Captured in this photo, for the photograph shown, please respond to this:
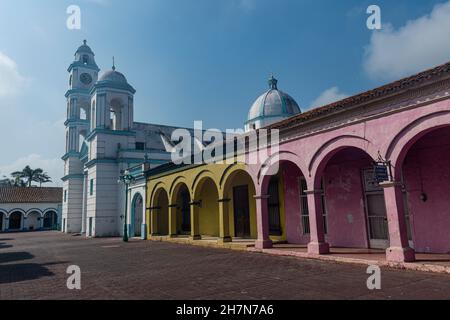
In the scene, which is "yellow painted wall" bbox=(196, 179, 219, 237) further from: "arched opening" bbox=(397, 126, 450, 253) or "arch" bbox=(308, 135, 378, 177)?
"arched opening" bbox=(397, 126, 450, 253)

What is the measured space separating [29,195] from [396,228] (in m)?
48.9

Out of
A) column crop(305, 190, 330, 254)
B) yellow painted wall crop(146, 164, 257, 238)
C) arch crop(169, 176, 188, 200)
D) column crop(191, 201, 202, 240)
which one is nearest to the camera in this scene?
column crop(305, 190, 330, 254)

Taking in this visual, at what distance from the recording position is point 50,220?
46.5 meters

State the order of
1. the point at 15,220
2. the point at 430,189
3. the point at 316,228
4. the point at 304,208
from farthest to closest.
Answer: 1. the point at 15,220
2. the point at 304,208
3. the point at 316,228
4. the point at 430,189

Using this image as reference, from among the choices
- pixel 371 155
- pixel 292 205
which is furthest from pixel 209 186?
pixel 371 155

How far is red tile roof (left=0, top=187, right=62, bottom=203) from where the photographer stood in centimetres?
4383

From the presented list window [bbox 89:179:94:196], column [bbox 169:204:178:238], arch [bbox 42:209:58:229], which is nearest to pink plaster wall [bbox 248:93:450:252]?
column [bbox 169:204:178:238]

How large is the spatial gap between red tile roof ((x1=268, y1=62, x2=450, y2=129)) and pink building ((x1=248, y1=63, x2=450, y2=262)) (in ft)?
0.07

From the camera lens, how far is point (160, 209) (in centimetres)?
2095

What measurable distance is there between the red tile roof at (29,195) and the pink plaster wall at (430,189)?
47134 millimetres

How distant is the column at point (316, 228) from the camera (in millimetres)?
9758

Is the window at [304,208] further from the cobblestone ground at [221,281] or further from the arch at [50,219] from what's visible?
the arch at [50,219]

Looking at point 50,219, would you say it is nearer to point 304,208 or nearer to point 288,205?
point 288,205
